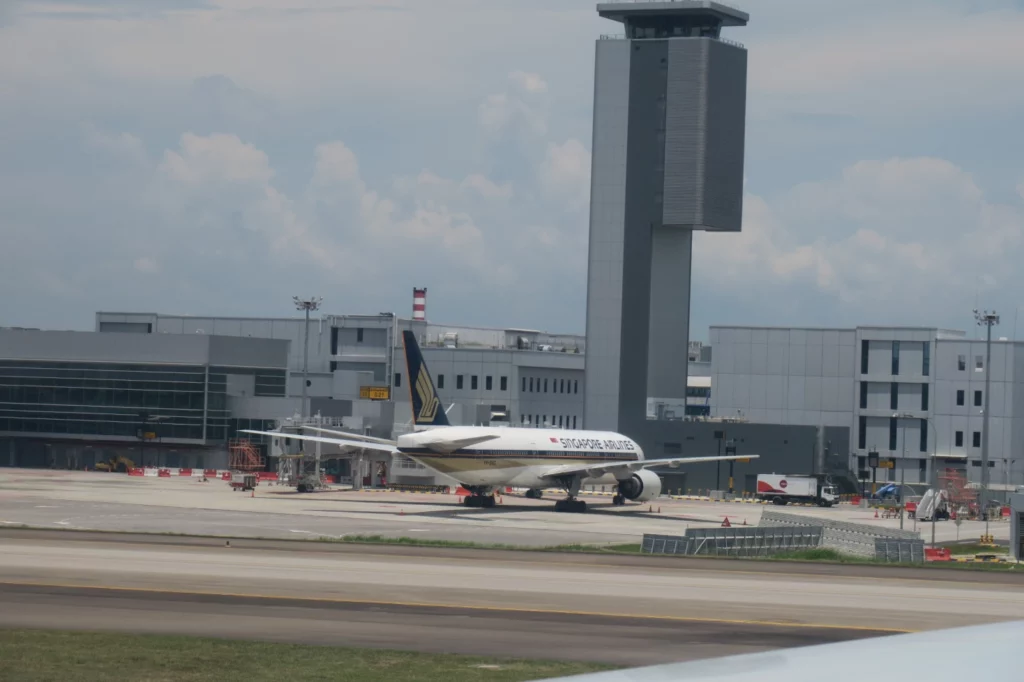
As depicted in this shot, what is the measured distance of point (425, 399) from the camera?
6781 centimetres

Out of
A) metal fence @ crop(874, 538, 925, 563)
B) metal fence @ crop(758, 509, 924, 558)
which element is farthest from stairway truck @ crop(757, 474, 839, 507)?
metal fence @ crop(874, 538, 925, 563)

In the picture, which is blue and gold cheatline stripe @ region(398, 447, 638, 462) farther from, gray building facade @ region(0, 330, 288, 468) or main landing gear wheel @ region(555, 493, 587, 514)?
gray building facade @ region(0, 330, 288, 468)

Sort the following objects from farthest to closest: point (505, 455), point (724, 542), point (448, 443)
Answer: point (505, 455)
point (448, 443)
point (724, 542)

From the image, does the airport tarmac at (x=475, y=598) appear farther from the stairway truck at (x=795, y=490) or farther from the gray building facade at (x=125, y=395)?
the gray building facade at (x=125, y=395)

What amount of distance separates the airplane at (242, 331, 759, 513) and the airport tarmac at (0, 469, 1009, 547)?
1566mm

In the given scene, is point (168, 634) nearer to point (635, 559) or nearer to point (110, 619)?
point (110, 619)

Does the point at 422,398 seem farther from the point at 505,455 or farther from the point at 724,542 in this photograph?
the point at 724,542

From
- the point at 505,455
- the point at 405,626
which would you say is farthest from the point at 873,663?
the point at 505,455

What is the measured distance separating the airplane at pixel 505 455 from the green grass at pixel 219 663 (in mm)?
41614

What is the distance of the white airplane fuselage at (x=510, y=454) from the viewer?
65.1m

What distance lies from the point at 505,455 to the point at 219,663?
4767 cm

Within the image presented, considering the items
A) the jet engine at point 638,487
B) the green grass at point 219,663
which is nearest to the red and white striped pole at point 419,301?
the jet engine at point 638,487

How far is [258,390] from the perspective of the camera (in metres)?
119

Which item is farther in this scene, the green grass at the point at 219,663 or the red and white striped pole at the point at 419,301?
the red and white striped pole at the point at 419,301
